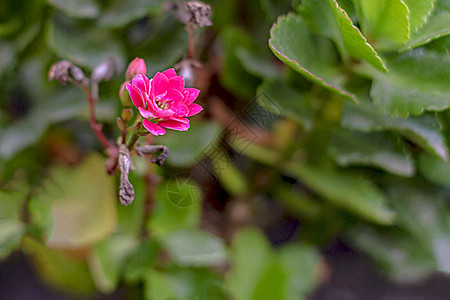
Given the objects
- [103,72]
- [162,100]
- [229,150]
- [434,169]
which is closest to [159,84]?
[162,100]

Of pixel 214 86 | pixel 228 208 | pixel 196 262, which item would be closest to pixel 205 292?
pixel 196 262

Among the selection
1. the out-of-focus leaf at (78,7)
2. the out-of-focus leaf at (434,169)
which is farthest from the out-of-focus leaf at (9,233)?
the out-of-focus leaf at (434,169)

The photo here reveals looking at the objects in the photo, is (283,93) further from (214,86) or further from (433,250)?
(433,250)

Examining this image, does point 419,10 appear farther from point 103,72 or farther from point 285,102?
point 103,72

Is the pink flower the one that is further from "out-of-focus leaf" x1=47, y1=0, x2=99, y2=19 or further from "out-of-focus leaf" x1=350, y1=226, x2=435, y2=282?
"out-of-focus leaf" x1=350, y1=226, x2=435, y2=282

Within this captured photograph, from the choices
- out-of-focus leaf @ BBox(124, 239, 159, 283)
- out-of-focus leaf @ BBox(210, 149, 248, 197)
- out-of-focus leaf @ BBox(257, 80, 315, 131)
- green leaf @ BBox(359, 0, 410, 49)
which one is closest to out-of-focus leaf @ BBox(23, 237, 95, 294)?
out-of-focus leaf @ BBox(124, 239, 159, 283)

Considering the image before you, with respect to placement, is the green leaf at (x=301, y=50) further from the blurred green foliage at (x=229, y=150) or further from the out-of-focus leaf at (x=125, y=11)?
the out-of-focus leaf at (x=125, y=11)
